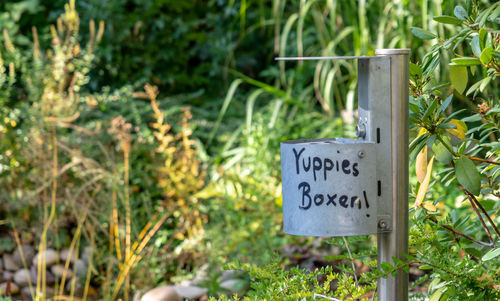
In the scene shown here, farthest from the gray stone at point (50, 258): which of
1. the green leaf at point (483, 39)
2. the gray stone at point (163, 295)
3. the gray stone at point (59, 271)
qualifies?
the green leaf at point (483, 39)

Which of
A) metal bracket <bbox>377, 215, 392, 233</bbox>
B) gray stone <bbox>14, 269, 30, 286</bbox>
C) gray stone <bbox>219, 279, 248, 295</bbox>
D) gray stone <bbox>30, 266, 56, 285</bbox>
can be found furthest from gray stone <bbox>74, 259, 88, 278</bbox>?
metal bracket <bbox>377, 215, 392, 233</bbox>

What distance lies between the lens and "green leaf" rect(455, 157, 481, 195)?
1.08m

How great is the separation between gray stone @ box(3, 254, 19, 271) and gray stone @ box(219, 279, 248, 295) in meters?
1.23

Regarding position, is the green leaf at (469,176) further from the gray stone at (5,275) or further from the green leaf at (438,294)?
the gray stone at (5,275)

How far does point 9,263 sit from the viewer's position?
124 inches

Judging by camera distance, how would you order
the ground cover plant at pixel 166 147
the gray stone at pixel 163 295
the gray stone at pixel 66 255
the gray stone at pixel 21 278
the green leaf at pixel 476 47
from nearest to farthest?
the green leaf at pixel 476 47, the gray stone at pixel 163 295, the ground cover plant at pixel 166 147, the gray stone at pixel 21 278, the gray stone at pixel 66 255

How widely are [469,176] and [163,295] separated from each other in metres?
1.69

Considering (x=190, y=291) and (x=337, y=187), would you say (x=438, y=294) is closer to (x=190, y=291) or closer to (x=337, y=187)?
(x=337, y=187)

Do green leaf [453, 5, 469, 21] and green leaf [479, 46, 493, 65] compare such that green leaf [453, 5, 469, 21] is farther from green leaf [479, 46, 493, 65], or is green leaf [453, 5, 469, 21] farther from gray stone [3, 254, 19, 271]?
gray stone [3, 254, 19, 271]

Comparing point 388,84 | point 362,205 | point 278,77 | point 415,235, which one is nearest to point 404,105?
point 388,84

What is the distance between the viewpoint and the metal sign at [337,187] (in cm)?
99

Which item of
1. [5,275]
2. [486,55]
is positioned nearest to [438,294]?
[486,55]

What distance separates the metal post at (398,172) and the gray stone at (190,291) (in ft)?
5.10

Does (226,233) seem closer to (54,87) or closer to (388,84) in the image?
(54,87)
